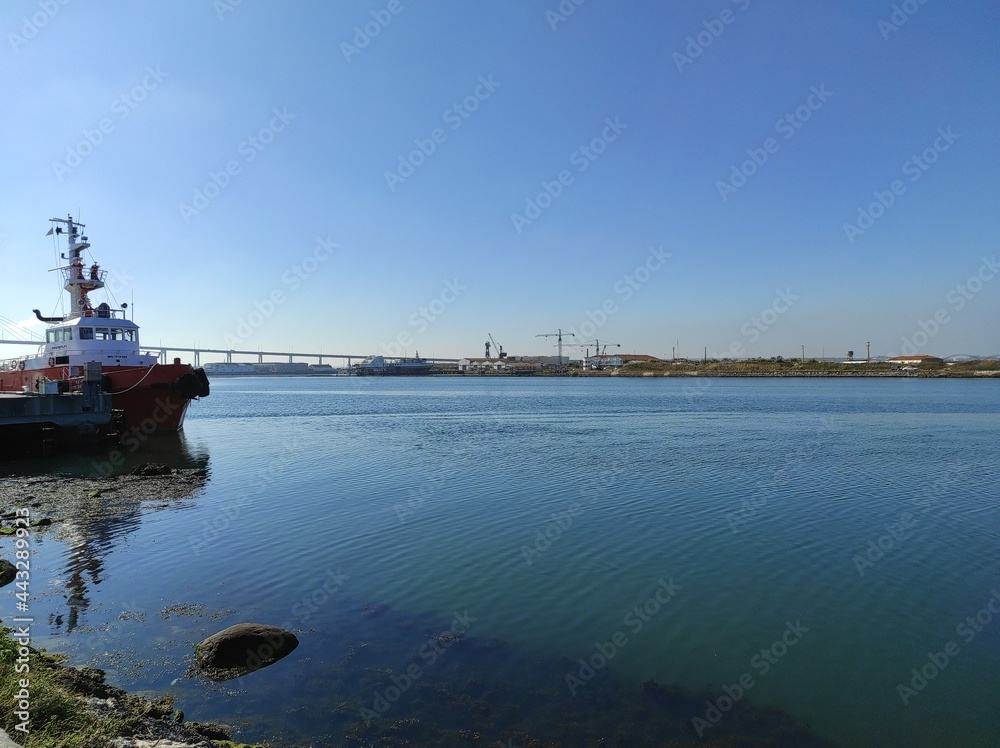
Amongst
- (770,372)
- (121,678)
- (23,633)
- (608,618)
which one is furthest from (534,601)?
(770,372)

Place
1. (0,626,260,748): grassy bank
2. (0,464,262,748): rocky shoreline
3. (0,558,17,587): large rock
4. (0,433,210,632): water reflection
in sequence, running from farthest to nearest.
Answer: (0,433,210,632): water reflection < (0,558,17,587): large rock < (0,464,262,748): rocky shoreline < (0,626,260,748): grassy bank

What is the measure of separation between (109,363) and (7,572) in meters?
24.3

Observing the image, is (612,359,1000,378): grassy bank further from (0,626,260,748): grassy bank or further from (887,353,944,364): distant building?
(0,626,260,748): grassy bank

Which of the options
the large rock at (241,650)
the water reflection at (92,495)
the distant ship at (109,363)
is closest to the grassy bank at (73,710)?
the large rock at (241,650)

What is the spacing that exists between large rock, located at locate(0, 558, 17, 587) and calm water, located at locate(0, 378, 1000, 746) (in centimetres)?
52

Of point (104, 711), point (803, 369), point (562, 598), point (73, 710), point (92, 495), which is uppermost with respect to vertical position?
point (803, 369)

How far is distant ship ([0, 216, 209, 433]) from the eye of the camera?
3058cm

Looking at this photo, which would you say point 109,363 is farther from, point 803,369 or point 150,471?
point 803,369

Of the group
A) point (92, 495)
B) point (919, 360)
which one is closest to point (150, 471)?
point (92, 495)

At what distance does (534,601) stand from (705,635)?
9.62ft

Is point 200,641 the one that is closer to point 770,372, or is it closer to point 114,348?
point 114,348

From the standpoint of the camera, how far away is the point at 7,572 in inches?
443

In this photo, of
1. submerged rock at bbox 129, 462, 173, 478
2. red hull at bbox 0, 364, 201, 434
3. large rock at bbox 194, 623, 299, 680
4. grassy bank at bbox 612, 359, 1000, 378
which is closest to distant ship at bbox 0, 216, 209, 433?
red hull at bbox 0, 364, 201, 434

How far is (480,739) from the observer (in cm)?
659
